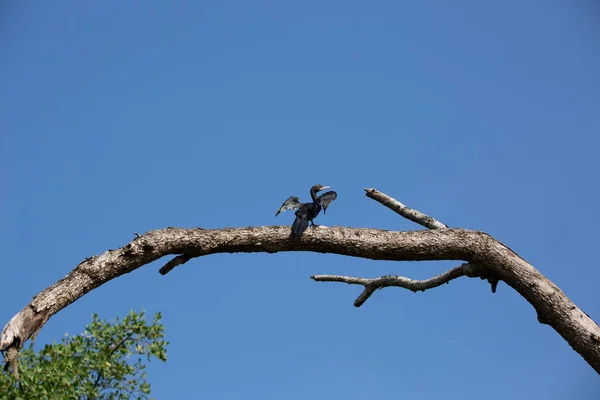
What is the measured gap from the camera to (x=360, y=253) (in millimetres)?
10273

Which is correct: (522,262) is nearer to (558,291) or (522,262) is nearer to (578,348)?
(558,291)

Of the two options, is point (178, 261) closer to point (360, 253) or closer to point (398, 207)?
point (360, 253)

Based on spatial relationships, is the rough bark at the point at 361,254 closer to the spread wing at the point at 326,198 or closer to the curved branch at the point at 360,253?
the curved branch at the point at 360,253

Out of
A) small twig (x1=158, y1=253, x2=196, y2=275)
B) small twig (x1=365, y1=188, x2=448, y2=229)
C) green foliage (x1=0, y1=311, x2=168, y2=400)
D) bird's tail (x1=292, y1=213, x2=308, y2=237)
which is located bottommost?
green foliage (x1=0, y1=311, x2=168, y2=400)

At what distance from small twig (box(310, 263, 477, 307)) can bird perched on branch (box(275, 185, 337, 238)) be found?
2.10 meters

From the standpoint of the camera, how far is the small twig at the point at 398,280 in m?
11.0

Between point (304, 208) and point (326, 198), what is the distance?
355 mm

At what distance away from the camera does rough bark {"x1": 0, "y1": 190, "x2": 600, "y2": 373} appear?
9.40 metres

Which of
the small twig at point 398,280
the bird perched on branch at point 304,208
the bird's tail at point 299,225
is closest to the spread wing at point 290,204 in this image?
the bird perched on branch at point 304,208

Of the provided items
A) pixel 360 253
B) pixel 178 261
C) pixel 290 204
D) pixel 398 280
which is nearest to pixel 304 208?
pixel 290 204

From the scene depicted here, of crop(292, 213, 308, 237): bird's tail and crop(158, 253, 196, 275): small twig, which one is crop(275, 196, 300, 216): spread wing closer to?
crop(292, 213, 308, 237): bird's tail

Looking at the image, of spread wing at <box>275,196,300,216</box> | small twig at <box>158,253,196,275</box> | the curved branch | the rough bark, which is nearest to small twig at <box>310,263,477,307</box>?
the rough bark

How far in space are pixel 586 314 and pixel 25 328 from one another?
24.0 feet

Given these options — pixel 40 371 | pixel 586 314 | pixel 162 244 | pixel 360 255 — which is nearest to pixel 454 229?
pixel 360 255
